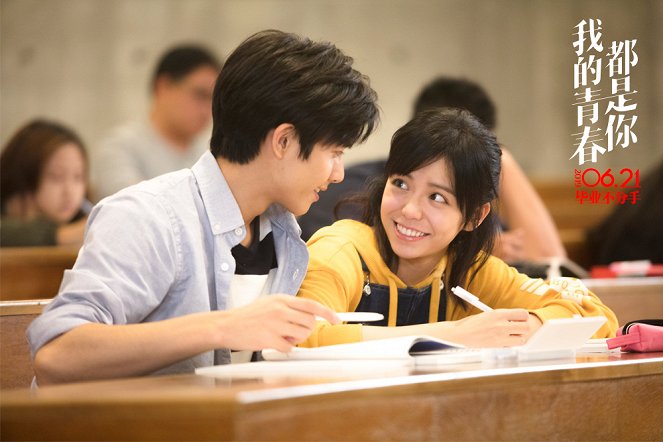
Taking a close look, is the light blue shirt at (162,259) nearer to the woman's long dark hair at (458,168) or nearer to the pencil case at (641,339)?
the woman's long dark hair at (458,168)

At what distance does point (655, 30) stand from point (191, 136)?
3401mm

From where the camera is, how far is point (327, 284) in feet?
5.64

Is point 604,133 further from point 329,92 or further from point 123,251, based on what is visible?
point 123,251

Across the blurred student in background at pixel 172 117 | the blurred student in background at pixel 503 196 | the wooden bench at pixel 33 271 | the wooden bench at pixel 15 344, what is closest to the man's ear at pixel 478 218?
the blurred student in background at pixel 503 196

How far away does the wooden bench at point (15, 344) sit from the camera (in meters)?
1.78

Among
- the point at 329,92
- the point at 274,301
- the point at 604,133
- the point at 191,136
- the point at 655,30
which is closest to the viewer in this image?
the point at 274,301

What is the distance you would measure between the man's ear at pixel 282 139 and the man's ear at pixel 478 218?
0.44 metres

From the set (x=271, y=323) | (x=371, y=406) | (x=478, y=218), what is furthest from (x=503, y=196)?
(x=371, y=406)

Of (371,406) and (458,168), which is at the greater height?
(458,168)

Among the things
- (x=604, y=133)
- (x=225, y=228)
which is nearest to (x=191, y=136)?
(x=604, y=133)

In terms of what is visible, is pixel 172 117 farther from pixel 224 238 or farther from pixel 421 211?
pixel 224 238

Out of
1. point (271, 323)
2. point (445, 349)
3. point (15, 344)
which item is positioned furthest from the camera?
point (15, 344)

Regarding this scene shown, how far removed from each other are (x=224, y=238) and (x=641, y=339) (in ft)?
2.25

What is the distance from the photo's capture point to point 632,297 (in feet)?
8.23
